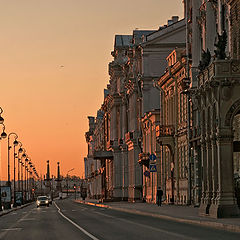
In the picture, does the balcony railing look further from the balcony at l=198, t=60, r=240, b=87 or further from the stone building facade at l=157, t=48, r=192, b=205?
the balcony at l=198, t=60, r=240, b=87

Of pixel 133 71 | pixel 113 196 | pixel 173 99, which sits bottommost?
pixel 113 196

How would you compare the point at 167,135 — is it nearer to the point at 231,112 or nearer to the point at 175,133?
the point at 175,133

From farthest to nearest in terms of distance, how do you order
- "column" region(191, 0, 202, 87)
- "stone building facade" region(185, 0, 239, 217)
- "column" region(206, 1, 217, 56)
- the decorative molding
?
"column" region(191, 0, 202, 87)
"column" region(206, 1, 217, 56)
the decorative molding
"stone building facade" region(185, 0, 239, 217)

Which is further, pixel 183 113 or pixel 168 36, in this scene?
pixel 168 36

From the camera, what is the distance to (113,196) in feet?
363

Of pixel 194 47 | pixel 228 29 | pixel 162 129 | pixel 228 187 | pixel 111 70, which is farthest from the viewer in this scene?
pixel 111 70

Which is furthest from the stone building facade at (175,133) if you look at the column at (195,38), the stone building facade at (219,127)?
the stone building facade at (219,127)

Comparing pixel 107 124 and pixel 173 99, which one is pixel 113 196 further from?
pixel 173 99

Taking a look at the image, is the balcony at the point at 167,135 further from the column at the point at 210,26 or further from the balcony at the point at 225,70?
the balcony at the point at 225,70

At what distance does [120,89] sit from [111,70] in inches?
318

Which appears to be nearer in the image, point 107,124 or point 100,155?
point 100,155

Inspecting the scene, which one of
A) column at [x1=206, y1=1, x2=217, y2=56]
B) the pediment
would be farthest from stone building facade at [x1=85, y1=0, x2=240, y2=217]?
the pediment

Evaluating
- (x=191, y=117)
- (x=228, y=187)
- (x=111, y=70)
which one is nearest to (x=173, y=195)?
(x=191, y=117)

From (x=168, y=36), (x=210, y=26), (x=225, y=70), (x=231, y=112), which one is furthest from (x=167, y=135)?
(x=225, y=70)
